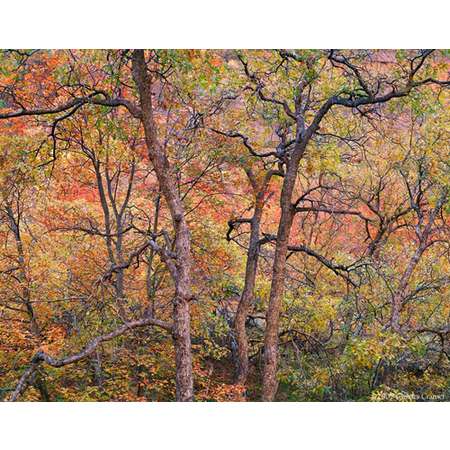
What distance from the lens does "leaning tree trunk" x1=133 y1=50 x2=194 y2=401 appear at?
4840mm

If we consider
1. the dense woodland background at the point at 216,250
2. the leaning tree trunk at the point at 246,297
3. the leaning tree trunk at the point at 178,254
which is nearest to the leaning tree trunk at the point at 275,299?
the dense woodland background at the point at 216,250

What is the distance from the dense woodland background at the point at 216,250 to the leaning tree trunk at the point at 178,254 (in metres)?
1.08

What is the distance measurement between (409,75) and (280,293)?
8.76ft

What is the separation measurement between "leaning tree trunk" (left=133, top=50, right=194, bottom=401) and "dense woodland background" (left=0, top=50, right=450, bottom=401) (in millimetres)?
1077

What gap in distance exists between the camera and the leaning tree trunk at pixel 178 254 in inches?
191

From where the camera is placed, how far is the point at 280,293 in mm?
6629

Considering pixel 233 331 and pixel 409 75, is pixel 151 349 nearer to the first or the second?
pixel 233 331
